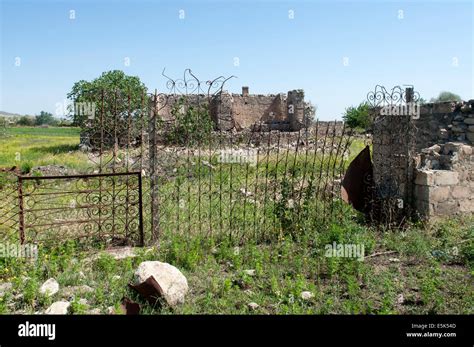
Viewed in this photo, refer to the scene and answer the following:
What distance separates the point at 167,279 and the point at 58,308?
1.12 metres

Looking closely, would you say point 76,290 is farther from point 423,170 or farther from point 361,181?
point 423,170

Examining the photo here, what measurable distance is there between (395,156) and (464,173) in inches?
50.0

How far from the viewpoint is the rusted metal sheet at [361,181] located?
768 centimetres

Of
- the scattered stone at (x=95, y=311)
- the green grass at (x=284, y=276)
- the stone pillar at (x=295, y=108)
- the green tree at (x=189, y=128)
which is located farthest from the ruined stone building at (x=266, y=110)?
the scattered stone at (x=95, y=311)

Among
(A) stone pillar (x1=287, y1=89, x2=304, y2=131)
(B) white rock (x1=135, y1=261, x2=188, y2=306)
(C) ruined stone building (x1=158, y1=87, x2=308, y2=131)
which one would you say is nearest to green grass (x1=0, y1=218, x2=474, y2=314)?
(B) white rock (x1=135, y1=261, x2=188, y2=306)

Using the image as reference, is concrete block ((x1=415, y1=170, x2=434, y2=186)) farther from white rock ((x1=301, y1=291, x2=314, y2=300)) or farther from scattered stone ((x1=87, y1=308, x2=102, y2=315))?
scattered stone ((x1=87, y1=308, x2=102, y2=315))

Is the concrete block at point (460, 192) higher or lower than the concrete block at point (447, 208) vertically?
higher

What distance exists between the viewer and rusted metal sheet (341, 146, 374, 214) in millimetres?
7680

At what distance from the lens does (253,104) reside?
2780cm

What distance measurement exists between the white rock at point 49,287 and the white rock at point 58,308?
0.36 m

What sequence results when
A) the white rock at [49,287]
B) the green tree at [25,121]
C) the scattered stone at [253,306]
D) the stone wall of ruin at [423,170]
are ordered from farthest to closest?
1. the green tree at [25,121]
2. the stone wall of ruin at [423,170]
3. the white rock at [49,287]
4. the scattered stone at [253,306]

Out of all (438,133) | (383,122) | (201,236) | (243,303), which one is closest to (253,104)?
(438,133)

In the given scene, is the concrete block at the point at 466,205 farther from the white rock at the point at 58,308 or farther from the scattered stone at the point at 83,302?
the white rock at the point at 58,308

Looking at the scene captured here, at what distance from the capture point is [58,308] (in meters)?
4.33
